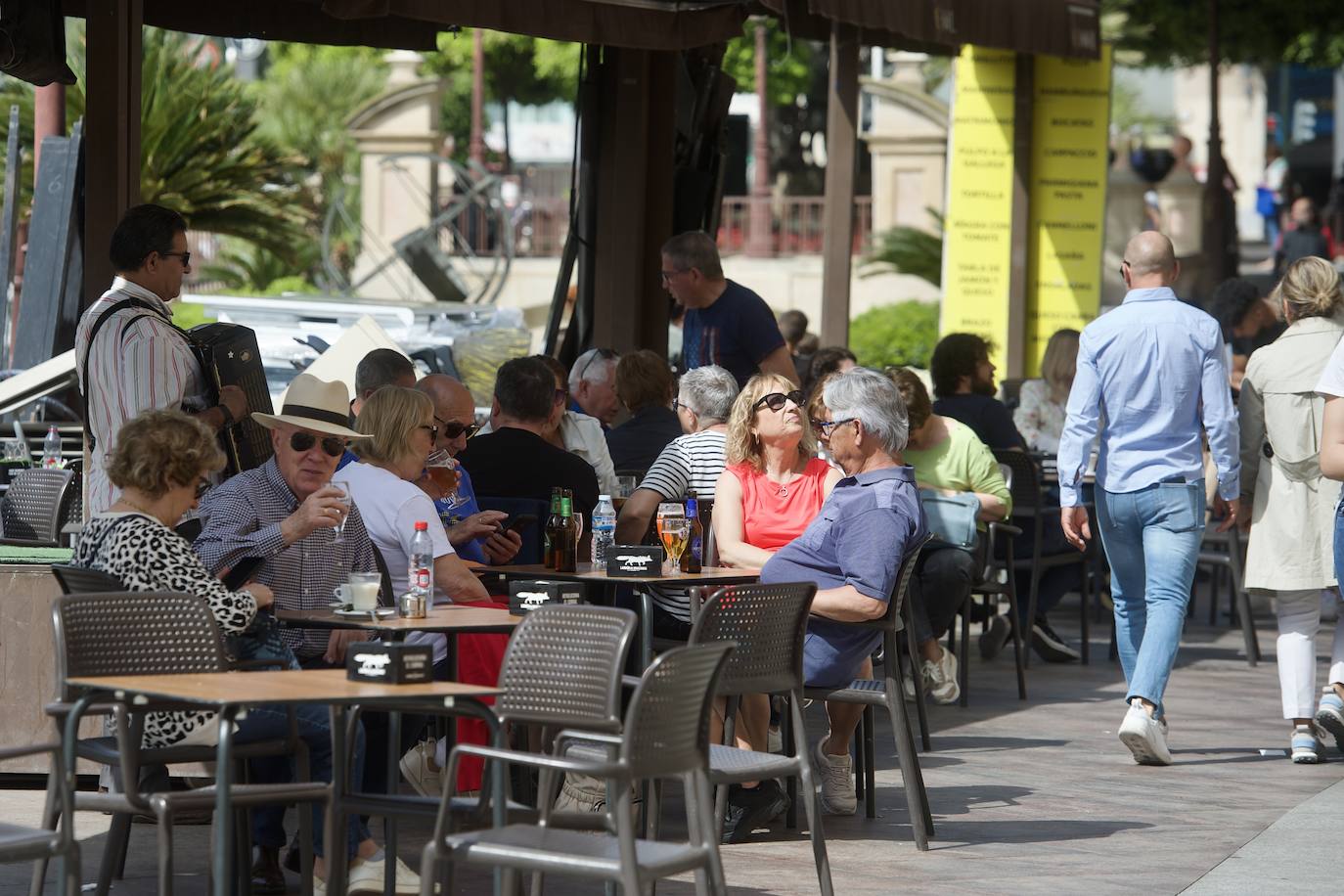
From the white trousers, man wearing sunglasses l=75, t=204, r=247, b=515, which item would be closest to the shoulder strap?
man wearing sunglasses l=75, t=204, r=247, b=515

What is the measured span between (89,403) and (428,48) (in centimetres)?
579

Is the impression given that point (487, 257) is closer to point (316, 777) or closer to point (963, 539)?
point (963, 539)

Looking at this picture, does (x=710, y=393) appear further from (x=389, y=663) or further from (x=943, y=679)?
(x=389, y=663)

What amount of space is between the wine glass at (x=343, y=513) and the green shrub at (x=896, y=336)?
56.6 feet

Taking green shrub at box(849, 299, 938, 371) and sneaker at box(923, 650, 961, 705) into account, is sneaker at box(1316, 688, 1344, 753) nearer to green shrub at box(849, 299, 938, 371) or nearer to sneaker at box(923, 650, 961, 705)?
sneaker at box(923, 650, 961, 705)

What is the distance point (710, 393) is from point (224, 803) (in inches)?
149

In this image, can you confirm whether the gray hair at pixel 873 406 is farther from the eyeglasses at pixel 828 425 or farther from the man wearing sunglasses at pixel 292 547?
the man wearing sunglasses at pixel 292 547

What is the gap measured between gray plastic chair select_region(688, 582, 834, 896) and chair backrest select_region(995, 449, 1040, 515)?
4430mm

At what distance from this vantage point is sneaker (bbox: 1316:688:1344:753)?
318 inches

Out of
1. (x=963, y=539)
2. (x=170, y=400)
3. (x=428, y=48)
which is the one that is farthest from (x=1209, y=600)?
(x=170, y=400)

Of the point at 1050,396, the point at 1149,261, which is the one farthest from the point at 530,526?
the point at 1050,396

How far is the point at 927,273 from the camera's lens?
75.9ft

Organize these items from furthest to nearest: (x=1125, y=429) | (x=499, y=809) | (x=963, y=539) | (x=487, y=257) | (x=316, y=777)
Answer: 1. (x=487, y=257)
2. (x=963, y=539)
3. (x=1125, y=429)
4. (x=316, y=777)
5. (x=499, y=809)

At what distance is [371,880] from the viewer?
5.68 m
